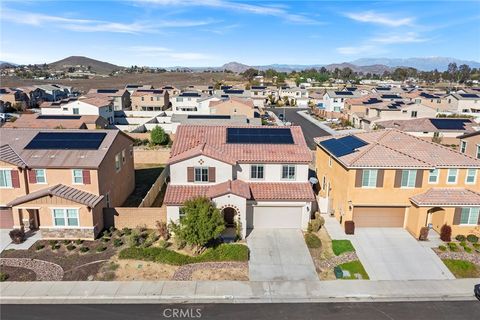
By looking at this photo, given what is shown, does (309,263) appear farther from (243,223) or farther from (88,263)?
(88,263)

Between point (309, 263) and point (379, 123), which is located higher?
point (379, 123)

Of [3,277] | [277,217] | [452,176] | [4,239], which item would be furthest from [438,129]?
[3,277]

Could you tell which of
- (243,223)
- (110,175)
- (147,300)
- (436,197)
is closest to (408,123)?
(436,197)

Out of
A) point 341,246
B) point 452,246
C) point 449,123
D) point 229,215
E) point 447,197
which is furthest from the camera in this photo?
point 449,123

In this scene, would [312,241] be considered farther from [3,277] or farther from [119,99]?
[119,99]

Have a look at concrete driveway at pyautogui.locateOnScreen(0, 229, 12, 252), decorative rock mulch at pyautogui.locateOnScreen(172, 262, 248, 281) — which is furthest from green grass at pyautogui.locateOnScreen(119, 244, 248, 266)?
concrete driveway at pyautogui.locateOnScreen(0, 229, 12, 252)

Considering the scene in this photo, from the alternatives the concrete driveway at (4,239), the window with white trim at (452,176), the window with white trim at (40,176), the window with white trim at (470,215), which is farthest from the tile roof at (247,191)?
the concrete driveway at (4,239)

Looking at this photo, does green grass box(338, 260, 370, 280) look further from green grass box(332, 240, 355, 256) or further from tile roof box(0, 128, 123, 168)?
tile roof box(0, 128, 123, 168)
